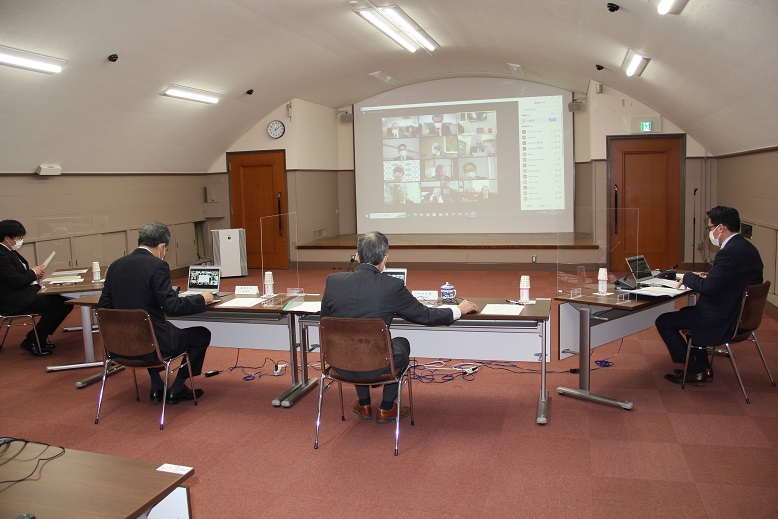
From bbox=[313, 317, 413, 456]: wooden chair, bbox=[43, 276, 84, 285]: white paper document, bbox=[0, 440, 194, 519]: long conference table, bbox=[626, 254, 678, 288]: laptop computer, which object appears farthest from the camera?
bbox=[43, 276, 84, 285]: white paper document

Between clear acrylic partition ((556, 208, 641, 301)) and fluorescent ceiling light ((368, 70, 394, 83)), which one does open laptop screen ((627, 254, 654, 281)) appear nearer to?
clear acrylic partition ((556, 208, 641, 301))

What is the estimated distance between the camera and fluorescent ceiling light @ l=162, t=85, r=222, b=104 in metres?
8.16

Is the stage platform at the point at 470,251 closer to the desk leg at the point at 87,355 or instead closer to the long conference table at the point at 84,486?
the desk leg at the point at 87,355

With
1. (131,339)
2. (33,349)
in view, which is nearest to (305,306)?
(131,339)

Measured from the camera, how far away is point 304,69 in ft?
31.1

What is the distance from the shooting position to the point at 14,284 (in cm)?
580

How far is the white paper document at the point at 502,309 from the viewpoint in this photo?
4.22 metres

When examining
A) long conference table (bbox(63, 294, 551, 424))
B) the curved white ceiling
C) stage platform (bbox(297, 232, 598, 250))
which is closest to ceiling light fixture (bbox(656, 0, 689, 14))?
the curved white ceiling

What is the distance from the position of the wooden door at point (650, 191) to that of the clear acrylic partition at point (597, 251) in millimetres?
95

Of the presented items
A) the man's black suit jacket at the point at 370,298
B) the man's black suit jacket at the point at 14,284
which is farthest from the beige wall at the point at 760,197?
the man's black suit jacket at the point at 14,284

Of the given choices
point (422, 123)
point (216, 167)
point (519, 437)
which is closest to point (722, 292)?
point (519, 437)

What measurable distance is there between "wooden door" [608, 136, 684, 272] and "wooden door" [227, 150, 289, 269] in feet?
17.1

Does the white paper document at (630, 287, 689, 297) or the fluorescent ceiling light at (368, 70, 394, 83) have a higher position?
the fluorescent ceiling light at (368, 70, 394, 83)

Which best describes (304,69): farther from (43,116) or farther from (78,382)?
(78,382)
